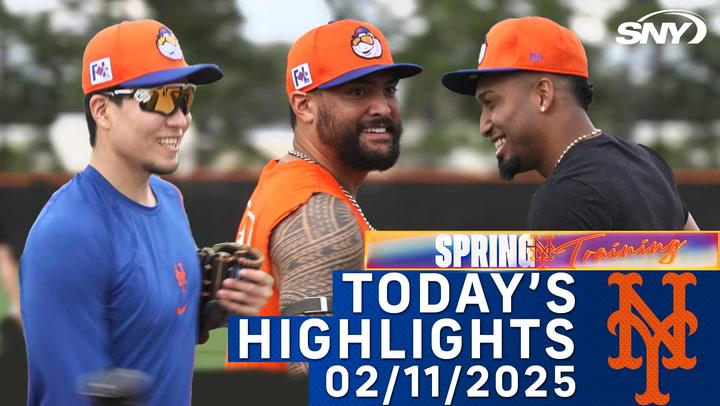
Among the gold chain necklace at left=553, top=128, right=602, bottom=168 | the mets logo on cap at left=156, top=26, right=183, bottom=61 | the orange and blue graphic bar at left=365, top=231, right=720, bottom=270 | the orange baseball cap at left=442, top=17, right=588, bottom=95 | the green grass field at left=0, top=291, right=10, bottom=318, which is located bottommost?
the green grass field at left=0, top=291, right=10, bottom=318

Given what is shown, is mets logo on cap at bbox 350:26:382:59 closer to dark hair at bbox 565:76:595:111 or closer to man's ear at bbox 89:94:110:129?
dark hair at bbox 565:76:595:111

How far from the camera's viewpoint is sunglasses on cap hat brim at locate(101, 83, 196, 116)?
Result: 2.40 m

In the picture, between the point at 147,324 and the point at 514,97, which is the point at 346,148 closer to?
the point at 514,97

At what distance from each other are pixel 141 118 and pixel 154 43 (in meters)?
0.16

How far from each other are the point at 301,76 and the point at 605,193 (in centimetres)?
83

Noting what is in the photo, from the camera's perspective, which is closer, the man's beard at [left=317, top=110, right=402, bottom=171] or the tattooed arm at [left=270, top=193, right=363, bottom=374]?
the tattooed arm at [left=270, top=193, right=363, bottom=374]

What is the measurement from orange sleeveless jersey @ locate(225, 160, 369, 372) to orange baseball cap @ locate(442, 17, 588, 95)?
52 centimetres

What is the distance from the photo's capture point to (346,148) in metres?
3.00

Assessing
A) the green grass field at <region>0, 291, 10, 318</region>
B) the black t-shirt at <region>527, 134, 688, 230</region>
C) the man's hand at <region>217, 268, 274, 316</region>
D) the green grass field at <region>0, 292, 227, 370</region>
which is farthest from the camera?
the green grass field at <region>0, 291, 10, 318</region>

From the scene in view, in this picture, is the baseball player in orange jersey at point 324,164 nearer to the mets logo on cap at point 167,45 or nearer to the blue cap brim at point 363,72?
the blue cap brim at point 363,72

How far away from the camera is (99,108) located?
2.41m

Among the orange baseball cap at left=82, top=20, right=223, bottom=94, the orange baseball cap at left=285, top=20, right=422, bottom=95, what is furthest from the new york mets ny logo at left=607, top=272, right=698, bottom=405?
the orange baseball cap at left=82, top=20, right=223, bottom=94

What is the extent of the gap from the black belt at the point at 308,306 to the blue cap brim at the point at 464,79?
0.75 meters

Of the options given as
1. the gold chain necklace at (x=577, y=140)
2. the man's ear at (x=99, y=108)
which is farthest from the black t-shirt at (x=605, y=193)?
the man's ear at (x=99, y=108)
